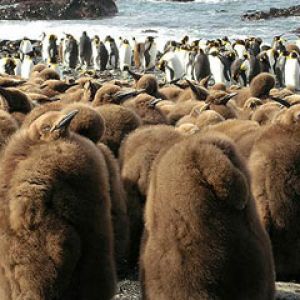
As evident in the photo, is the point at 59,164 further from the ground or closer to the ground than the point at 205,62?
further from the ground

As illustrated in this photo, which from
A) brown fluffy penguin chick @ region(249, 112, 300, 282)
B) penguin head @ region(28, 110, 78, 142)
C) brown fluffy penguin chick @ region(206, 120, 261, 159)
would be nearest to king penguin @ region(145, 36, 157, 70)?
brown fluffy penguin chick @ region(206, 120, 261, 159)

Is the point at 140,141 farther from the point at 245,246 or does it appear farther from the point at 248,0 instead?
the point at 248,0

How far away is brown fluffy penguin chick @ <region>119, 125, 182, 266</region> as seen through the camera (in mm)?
4895

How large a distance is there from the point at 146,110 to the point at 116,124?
4.04 ft

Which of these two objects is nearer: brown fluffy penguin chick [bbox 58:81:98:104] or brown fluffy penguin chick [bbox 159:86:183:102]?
brown fluffy penguin chick [bbox 58:81:98:104]

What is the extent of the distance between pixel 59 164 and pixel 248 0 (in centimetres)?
6710

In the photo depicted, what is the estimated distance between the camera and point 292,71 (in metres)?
21.4

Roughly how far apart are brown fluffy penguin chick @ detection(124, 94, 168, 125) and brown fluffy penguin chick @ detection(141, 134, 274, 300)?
11.2 feet

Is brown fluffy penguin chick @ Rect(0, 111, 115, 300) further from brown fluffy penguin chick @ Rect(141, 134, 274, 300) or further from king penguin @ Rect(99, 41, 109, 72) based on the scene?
king penguin @ Rect(99, 41, 109, 72)

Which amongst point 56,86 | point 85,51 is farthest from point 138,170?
point 85,51

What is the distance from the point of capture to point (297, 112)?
4.94m

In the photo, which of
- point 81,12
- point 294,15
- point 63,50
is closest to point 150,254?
point 63,50

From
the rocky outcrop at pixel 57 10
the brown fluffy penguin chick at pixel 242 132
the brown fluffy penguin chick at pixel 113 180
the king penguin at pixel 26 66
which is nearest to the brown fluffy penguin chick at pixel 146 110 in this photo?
the brown fluffy penguin chick at pixel 242 132

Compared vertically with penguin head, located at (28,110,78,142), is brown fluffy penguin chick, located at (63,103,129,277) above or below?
below
